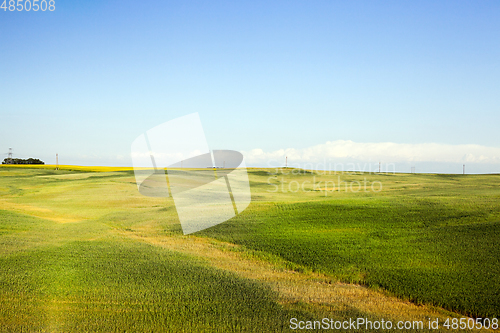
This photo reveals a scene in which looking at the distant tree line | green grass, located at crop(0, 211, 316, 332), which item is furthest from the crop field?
the distant tree line

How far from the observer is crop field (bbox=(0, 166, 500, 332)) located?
329 inches

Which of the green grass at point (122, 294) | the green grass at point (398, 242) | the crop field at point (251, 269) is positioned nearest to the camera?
the green grass at point (122, 294)

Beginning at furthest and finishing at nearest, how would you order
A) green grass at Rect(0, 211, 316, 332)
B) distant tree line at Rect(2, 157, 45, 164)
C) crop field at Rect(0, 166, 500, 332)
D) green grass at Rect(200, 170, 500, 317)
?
distant tree line at Rect(2, 157, 45, 164) → green grass at Rect(200, 170, 500, 317) → crop field at Rect(0, 166, 500, 332) → green grass at Rect(0, 211, 316, 332)

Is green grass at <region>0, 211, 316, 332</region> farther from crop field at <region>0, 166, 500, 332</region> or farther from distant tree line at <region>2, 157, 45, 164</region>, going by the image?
distant tree line at <region>2, 157, 45, 164</region>

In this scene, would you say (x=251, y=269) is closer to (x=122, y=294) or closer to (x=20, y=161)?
(x=122, y=294)

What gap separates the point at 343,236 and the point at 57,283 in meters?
12.6

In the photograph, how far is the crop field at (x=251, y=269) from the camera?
27.5 feet

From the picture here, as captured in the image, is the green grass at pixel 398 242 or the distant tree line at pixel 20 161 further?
the distant tree line at pixel 20 161

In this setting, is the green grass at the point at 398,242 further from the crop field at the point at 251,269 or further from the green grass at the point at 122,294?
the green grass at the point at 122,294

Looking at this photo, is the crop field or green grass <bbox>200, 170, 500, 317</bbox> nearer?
the crop field

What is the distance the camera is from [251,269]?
40.8 ft

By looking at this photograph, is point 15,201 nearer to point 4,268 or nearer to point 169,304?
point 4,268

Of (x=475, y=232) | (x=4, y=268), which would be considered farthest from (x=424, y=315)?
(x=4, y=268)

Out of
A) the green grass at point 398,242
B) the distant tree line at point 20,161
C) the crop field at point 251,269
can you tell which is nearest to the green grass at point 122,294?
the crop field at point 251,269
